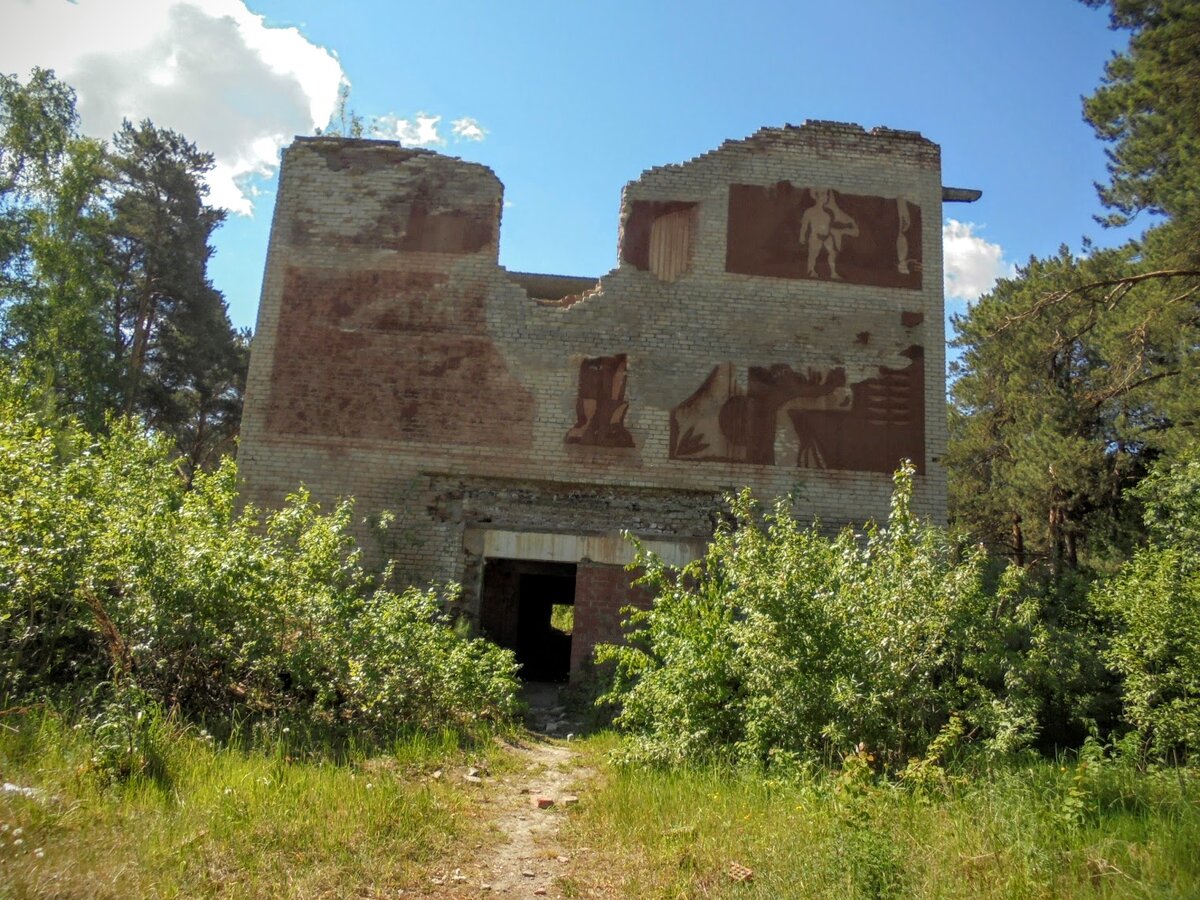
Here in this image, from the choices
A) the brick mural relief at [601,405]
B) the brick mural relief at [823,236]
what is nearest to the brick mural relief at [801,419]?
the brick mural relief at [601,405]

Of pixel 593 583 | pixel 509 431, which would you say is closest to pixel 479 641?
pixel 593 583

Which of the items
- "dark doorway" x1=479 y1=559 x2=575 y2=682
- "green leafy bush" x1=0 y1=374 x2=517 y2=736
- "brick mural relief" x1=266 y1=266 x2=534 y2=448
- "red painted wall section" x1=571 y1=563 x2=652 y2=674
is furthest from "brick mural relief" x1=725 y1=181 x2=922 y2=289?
"green leafy bush" x1=0 y1=374 x2=517 y2=736

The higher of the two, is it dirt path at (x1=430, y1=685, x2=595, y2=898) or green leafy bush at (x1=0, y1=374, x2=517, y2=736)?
green leafy bush at (x1=0, y1=374, x2=517, y2=736)

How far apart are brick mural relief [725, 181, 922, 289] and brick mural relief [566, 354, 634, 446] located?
7.26ft

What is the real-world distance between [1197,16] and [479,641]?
10.2 metres

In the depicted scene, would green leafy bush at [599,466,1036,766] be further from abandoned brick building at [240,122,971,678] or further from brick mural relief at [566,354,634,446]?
brick mural relief at [566,354,634,446]

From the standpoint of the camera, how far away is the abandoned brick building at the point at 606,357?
1095cm

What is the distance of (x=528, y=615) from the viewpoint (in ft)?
55.8

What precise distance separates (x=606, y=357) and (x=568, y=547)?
260 cm

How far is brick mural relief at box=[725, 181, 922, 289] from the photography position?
11.8 m

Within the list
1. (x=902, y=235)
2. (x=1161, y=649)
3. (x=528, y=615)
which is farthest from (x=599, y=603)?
(x=528, y=615)

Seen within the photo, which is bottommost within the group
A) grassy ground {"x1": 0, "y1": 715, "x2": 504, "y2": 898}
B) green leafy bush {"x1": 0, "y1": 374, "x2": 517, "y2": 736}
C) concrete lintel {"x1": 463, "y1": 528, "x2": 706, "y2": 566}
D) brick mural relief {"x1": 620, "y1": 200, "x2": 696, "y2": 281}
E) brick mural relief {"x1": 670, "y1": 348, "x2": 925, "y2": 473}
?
grassy ground {"x1": 0, "y1": 715, "x2": 504, "y2": 898}

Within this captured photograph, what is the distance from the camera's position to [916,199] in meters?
12.0

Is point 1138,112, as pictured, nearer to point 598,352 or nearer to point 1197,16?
point 1197,16
